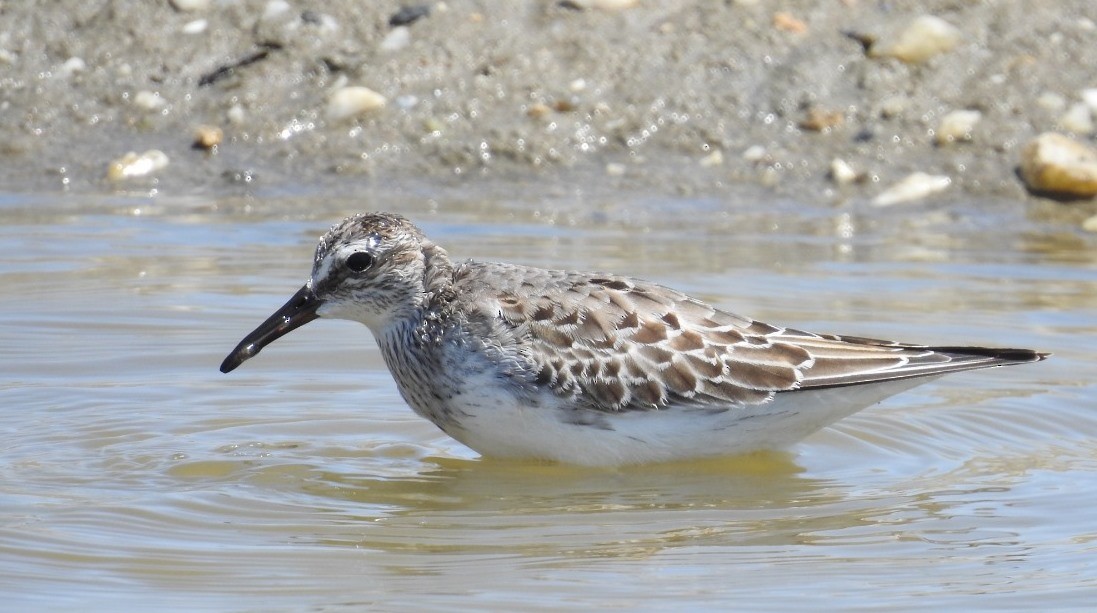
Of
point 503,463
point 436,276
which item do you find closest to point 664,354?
point 503,463

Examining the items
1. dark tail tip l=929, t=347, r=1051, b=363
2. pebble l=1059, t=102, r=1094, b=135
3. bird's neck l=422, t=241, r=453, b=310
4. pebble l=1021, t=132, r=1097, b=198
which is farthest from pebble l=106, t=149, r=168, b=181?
dark tail tip l=929, t=347, r=1051, b=363

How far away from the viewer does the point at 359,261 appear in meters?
7.83

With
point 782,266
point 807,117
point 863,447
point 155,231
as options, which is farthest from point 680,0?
point 863,447

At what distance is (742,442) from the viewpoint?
7.49 meters

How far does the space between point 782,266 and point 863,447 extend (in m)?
3.50

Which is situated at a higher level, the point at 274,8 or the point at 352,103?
the point at 274,8

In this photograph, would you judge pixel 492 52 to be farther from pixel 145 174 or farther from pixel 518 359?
pixel 518 359

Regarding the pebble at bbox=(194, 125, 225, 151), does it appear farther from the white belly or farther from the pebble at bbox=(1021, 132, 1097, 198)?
the white belly

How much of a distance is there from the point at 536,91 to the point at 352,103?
1493mm

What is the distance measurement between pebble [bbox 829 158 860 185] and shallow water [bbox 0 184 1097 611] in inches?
Answer: 17.7

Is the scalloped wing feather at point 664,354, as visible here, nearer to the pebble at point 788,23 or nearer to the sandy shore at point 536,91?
the sandy shore at point 536,91

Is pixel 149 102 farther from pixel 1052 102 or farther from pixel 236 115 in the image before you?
pixel 1052 102

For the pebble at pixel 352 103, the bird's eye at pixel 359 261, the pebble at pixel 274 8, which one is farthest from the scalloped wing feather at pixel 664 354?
the pebble at pixel 274 8

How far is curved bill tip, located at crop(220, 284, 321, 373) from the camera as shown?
25.9 ft
